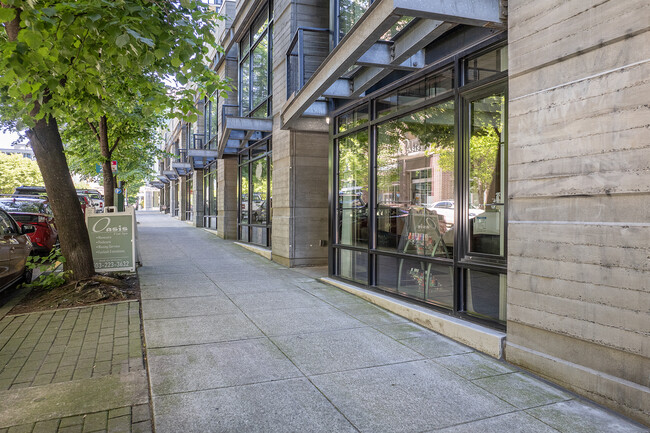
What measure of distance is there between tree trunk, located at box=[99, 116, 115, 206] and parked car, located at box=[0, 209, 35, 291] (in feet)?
16.9

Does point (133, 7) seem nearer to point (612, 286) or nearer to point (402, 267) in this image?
point (402, 267)

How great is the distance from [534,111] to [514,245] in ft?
3.95

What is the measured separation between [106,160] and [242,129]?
4.64m

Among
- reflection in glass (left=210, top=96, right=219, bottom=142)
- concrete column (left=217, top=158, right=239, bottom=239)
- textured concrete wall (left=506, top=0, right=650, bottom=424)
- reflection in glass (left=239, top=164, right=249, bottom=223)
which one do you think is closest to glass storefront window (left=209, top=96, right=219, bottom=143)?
reflection in glass (left=210, top=96, right=219, bottom=142)

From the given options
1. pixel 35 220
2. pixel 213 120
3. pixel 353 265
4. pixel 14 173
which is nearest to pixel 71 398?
pixel 353 265

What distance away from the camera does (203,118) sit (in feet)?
78.2

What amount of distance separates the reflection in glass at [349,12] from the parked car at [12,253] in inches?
249

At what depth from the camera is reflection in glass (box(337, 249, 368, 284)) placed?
763cm

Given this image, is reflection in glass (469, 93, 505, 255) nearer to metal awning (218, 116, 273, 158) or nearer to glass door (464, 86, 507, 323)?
glass door (464, 86, 507, 323)

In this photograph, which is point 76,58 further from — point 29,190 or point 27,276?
point 29,190

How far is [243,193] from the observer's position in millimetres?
15383

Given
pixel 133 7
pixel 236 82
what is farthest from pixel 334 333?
Answer: pixel 236 82

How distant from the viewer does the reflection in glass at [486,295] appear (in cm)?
473

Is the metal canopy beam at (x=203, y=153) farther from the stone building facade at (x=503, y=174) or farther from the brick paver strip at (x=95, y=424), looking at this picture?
the brick paver strip at (x=95, y=424)
